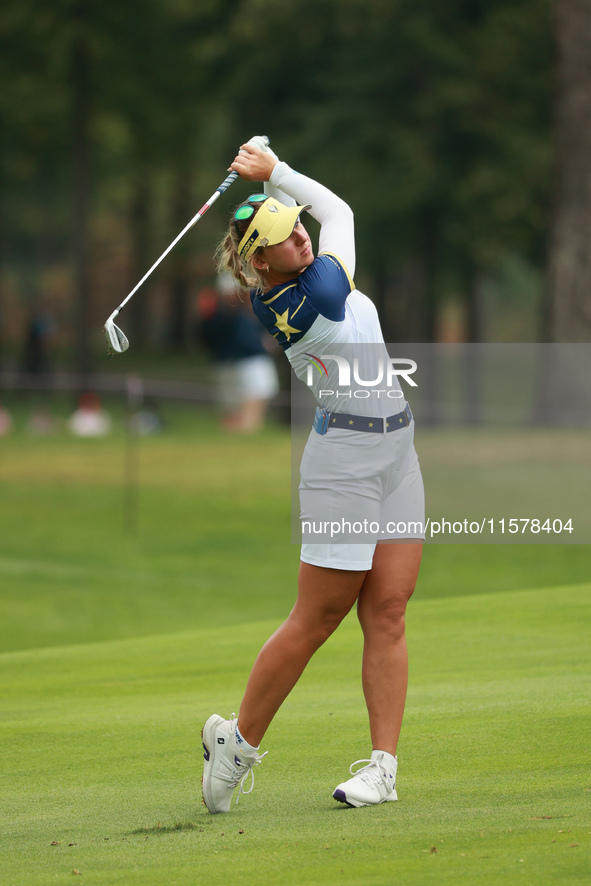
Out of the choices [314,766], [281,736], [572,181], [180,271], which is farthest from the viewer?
[180,271]

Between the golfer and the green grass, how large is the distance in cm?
20

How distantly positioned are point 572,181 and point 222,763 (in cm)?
1649

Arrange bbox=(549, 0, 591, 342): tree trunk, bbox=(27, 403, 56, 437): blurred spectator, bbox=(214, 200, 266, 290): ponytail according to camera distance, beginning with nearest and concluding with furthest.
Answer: bbox=(214, 200, 266, 290): ponytail → bbox=(549, 0, 591, 342): tree trunk → bbox=(27, 403, 56, 437): blurred spectator

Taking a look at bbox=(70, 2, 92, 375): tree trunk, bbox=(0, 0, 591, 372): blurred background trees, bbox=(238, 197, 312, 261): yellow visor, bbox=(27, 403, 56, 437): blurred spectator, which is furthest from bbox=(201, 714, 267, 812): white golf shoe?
bbox=(70, 2, 92, 375): tree trunk

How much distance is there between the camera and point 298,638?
422 centimetres

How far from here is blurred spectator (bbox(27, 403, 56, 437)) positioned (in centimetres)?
2241

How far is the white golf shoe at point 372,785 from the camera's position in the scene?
4.09m

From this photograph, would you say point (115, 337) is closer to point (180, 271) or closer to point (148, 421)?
point (148, 421)

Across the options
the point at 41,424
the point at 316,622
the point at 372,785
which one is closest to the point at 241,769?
the point at 372,785

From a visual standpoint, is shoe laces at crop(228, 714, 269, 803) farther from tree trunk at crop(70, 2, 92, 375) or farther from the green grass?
tree trunk at crop(70, 2, 92, 375)

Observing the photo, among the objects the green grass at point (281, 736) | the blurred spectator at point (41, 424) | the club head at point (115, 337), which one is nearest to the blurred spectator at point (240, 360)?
the blurred spectator at point (41, 424)

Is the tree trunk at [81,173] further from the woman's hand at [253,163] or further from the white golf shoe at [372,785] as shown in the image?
the white golf shoe at [372,785]

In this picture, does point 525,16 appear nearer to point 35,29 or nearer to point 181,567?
point 35,29

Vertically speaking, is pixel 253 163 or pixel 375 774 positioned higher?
pixel 253 163
